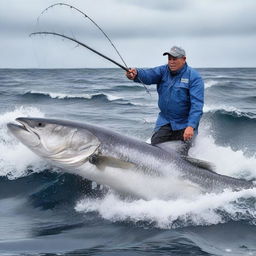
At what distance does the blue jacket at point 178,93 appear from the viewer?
934 cm

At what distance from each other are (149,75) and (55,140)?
2326 mm

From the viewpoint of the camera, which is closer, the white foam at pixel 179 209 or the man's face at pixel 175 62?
the white foam at pixel 179 209

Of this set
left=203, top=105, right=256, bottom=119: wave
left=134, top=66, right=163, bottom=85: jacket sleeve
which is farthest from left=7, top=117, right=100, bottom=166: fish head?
left=203, top=105, right=256, bottom=119: wave

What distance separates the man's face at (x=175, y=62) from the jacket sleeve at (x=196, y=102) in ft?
1.21

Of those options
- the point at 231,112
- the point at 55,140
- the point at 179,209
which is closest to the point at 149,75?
the point at 55,140

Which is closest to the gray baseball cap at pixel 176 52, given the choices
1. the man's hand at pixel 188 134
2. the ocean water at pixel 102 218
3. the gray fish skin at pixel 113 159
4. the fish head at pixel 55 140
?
the man's hand at pixel 188 134

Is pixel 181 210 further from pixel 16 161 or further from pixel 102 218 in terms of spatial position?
pixel 16 161

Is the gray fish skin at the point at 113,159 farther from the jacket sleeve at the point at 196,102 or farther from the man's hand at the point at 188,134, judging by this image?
the jacket sleeve at the point at 196,102

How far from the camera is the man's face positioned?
946 cm

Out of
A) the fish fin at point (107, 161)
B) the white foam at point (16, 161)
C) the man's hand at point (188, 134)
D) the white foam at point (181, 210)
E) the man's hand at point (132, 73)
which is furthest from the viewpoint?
the white foam at point (16, 161)

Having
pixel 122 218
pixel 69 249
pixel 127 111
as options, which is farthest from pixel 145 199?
pixel 127 111

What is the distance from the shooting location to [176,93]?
31.6 feet

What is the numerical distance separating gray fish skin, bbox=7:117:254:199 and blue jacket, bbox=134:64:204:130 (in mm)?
1097

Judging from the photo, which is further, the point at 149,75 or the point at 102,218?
the point at 149,75
